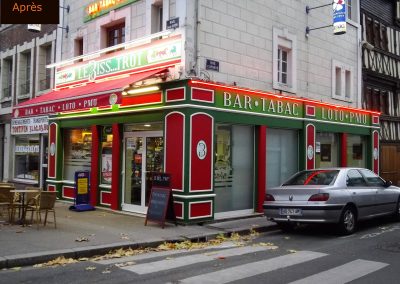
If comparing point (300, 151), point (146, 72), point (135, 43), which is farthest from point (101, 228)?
point (300, 151)

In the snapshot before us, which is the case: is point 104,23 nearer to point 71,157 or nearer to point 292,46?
point 71,157

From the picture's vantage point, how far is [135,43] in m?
12.1

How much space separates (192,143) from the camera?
10680 mm

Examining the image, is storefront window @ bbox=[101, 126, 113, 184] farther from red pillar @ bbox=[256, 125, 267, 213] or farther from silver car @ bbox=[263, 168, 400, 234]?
silver car @ bbox=[263, 168, 400, 234]

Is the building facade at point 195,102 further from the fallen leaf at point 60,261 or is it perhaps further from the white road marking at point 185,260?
the fallen leaf at point 60,261

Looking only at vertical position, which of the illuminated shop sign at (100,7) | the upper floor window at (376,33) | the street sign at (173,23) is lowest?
the street sign at (173,23)

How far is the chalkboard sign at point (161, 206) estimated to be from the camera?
10367 millimetres

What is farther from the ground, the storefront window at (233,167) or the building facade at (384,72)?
the building facade at (384,72)

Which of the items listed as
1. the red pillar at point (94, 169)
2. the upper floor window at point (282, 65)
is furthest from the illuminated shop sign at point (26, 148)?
the upper floor window at point (282, 65)

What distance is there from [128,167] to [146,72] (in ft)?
9.23

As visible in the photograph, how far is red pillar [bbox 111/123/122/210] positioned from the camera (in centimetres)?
1273

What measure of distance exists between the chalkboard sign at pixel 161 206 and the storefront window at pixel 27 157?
756cm

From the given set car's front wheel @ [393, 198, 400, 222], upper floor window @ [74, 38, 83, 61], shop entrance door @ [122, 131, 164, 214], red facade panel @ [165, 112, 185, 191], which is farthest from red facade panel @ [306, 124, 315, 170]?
upper floor window @ [74, 38, 83, 61]

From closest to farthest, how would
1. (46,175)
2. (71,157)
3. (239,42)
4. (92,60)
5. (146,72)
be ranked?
(146,72), (239,42), (92,60), (71,157), (46,175)
